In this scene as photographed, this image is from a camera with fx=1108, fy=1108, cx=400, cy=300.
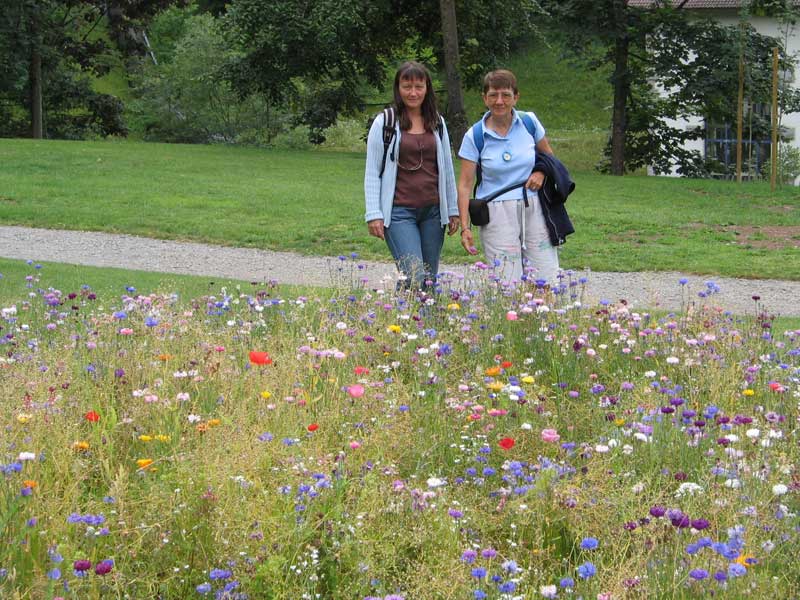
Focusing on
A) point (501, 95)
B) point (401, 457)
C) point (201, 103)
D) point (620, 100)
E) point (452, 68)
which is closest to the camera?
point (401, 457)

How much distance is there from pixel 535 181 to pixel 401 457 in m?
2.90

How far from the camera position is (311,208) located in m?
18.6

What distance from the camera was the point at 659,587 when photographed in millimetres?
3299

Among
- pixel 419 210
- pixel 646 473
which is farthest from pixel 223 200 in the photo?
pixel 646 473

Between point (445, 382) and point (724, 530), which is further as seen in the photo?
point (445, 382)

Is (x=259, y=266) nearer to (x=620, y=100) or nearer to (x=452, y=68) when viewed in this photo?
(x=452, y=68)

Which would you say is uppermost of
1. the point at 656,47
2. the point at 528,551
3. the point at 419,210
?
the point at 656,47

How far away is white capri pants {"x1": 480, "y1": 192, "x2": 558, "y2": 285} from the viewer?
719cm

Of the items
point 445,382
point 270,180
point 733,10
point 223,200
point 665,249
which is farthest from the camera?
point 733,10

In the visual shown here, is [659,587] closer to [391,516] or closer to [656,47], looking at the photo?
[391,516]

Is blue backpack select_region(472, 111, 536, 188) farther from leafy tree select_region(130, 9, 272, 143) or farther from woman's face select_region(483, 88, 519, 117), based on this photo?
leafy tree select_region(130, 9, 272, 143)

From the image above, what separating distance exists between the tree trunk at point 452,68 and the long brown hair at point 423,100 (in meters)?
20.6

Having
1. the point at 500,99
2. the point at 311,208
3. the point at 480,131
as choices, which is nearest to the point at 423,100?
the point at 480,131

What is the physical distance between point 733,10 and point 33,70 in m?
24.0
